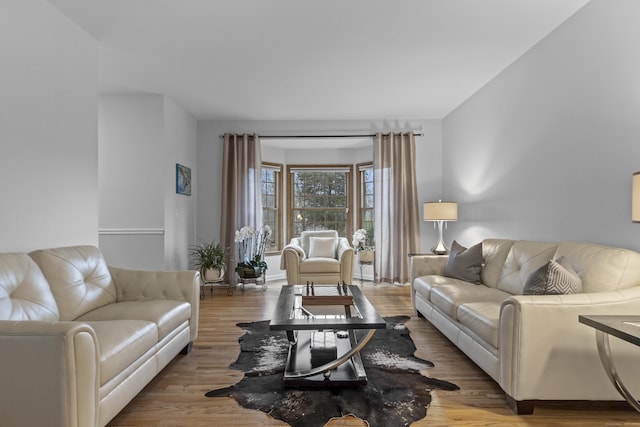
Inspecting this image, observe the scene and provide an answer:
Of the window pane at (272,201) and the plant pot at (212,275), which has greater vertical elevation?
the window pane at (272,201)

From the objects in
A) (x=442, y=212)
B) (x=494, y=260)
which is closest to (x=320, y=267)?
(x=442, y=212)

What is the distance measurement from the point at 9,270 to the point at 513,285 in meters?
→ 3.45

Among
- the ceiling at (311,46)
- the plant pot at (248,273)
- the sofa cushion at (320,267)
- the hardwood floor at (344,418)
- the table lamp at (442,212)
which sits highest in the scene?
the ceiling at (311,46)

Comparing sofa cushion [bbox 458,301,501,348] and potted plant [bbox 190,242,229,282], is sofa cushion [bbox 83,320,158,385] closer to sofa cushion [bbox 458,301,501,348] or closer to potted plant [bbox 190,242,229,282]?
sofa cushion [bbox 458,301,501,348]

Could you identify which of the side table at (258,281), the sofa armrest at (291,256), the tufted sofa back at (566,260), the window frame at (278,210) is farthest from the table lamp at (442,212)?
the window frame at (278,210)

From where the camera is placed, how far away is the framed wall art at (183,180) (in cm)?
526

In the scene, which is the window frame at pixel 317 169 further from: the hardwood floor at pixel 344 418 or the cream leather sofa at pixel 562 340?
the cream leather sofa at pixel 562 340

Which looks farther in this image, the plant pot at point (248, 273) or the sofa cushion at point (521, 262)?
the plant pot at point (248, 273)

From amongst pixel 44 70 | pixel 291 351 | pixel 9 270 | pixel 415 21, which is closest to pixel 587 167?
pixel 415 21

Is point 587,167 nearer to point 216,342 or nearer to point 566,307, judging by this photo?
point 566,307

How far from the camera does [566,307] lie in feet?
6.71

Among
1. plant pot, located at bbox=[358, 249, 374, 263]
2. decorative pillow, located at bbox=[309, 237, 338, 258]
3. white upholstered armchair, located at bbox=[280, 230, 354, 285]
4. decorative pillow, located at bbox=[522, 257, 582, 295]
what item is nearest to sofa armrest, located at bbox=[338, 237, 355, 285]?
white upholstered armchair, located at bbox=[280, 230, 354, 285]

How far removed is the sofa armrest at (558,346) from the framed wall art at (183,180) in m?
4.44

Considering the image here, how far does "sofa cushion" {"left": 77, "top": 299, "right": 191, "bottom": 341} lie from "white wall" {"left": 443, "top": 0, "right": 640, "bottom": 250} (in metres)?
3.07
